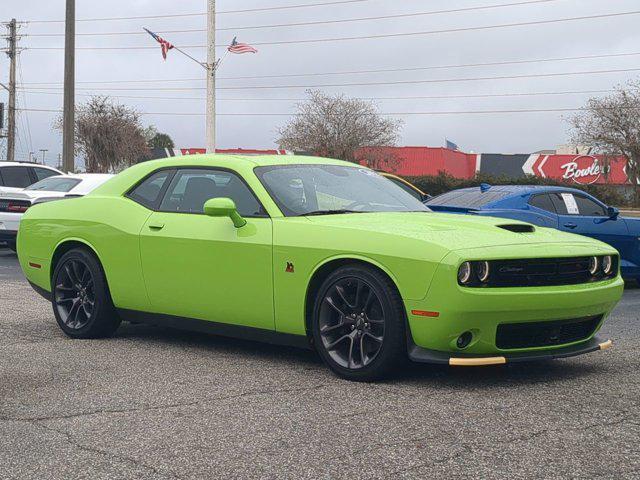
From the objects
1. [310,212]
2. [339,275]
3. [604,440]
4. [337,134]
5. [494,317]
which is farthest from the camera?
[337,134]

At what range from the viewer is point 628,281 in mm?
13969

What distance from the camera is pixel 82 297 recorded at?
7.77m

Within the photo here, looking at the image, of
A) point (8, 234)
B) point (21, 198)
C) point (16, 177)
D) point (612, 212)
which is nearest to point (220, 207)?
point (612, 212)

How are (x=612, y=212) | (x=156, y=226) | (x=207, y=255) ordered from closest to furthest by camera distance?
(x=207, y=255)
(x=156, y=226)
(x=612, y=212)

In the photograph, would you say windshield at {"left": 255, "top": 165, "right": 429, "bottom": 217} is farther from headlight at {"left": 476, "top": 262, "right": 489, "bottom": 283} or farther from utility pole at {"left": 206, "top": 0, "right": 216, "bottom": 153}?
utility pole at {"left": 206, "top": 0, "right": 216, "bottom": 153}

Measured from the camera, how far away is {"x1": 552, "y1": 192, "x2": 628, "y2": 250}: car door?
12.8 metres

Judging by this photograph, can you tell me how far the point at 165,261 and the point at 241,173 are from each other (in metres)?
0.84

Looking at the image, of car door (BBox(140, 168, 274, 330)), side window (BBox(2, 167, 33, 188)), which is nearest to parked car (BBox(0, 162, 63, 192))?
side window (BBox(2, 167, 33, 188))

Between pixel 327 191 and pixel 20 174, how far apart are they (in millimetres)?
13831

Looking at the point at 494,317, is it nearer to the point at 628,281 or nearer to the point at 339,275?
the point at 339,275

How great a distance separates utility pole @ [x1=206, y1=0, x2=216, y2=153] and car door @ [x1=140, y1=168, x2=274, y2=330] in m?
23.6

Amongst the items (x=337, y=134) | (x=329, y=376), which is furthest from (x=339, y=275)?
(x=337, y=134)

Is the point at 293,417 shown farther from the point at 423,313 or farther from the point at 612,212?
the point at 612,212

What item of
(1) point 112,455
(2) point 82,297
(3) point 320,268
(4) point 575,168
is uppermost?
(4) point 575,168
